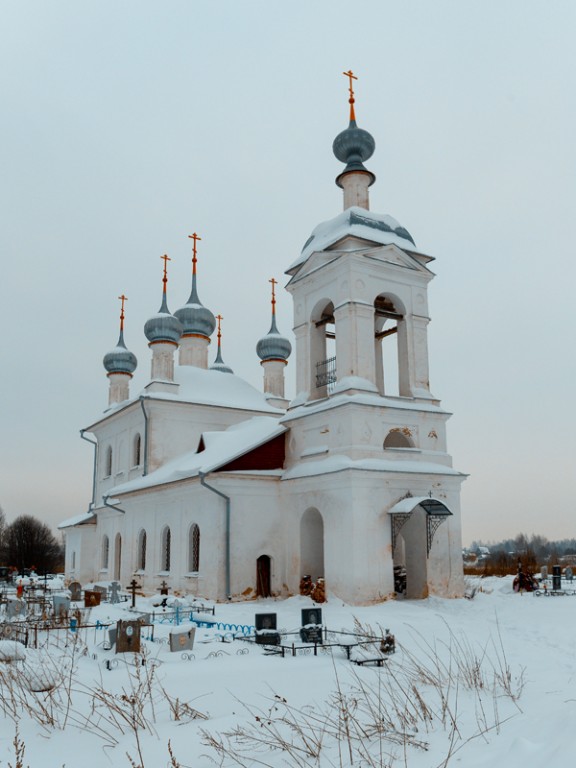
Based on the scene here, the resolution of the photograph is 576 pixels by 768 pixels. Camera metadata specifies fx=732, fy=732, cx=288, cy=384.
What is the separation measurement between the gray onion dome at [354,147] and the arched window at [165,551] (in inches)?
470

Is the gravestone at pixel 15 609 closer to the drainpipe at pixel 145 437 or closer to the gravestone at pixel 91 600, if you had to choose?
the gravestone at pixel 91 600

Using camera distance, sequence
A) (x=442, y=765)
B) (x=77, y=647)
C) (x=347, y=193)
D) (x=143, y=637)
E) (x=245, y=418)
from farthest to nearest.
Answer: (x=245, y=418) < (x=347, y=193) < (x=143, y=637) < (x=77, y=647) < (x=442, y=765)

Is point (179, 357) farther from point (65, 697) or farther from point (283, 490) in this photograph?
point (65, 697)

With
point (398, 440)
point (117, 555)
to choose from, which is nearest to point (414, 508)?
point (398, 440)

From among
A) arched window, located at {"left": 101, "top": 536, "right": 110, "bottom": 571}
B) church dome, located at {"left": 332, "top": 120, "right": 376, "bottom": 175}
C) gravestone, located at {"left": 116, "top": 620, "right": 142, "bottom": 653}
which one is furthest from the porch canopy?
arched window, located at {"left": 101, "top": 536, "right": 110, "bottom": 571}

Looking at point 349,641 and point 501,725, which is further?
point 349,641

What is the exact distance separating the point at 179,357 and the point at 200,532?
1097 centimetres

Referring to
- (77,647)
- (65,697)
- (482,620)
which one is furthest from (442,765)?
(482,620)

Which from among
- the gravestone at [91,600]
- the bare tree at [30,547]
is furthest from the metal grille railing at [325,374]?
the bare tree at [30,547]

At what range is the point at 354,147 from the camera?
20.7 meters

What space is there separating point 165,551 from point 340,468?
7.99 meters

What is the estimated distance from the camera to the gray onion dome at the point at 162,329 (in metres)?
26.0

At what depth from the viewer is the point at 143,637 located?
42.8 feet

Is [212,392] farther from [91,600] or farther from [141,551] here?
[91,600]
